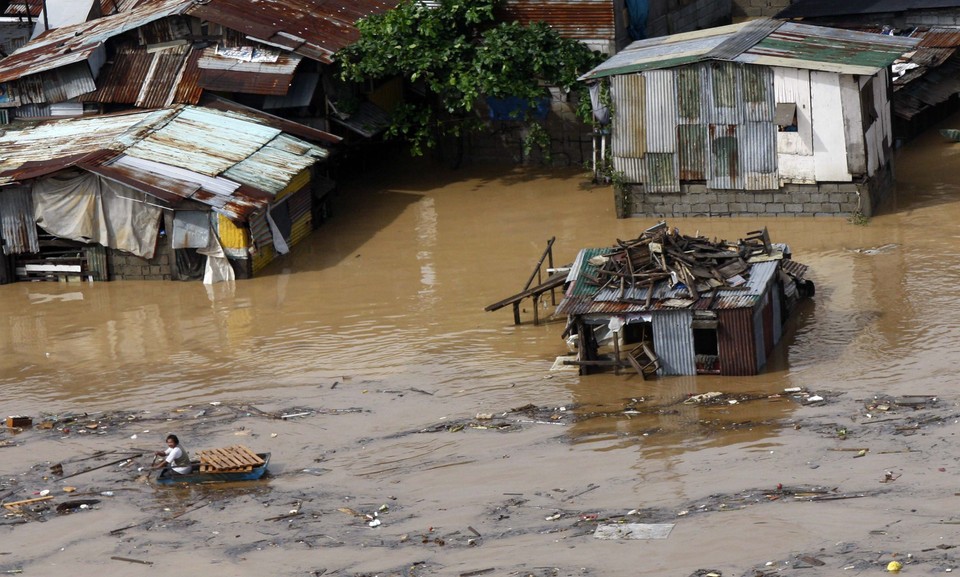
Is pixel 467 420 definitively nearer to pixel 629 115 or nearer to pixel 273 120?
pixel 629 115

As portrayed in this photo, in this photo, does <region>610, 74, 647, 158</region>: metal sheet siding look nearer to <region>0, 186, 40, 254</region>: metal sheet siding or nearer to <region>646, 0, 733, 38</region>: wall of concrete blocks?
<region>646, 0, 733, 38</region>: wall of concrete blocks

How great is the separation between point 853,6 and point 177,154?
15.5 metres

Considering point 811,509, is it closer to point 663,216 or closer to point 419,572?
point 419,572

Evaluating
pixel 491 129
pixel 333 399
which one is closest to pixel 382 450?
pixel 333 399

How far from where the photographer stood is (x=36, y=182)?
83.2ft

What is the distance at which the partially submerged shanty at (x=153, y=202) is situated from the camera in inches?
968

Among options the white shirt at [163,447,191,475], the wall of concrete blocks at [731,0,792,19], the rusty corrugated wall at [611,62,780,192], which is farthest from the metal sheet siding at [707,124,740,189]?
the white shirt at [163,447,191,475]

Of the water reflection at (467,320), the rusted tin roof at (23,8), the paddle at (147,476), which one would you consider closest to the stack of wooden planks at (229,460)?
the paddle at (147,476)

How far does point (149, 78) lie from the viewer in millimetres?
28219

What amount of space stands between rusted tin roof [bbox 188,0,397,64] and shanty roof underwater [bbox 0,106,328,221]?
1.77 metres

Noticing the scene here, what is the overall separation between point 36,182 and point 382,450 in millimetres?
11256

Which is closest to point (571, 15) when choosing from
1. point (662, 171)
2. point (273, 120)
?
point (662, 171)

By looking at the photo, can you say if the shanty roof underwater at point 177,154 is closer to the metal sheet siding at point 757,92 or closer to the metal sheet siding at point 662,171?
the metal sheet siding at point 662,171

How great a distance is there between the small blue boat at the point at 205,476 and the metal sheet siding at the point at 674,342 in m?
5.63
